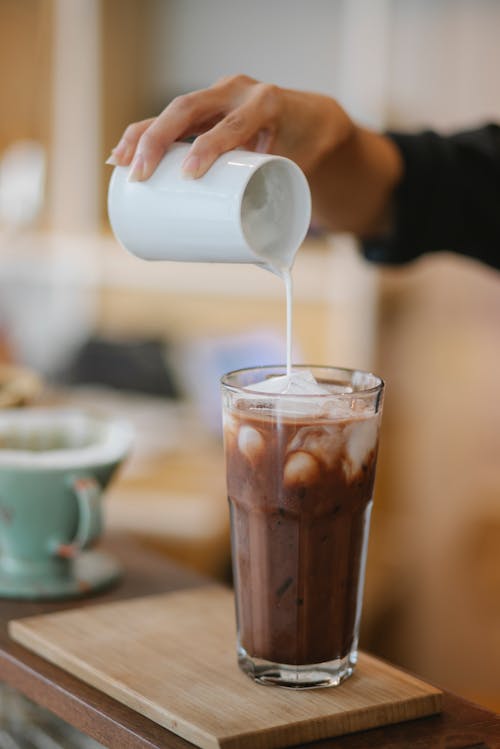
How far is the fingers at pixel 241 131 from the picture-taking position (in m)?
0.86

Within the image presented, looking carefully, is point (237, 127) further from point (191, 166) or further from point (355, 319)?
point (355, 319)

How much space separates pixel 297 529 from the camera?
0.84 meters

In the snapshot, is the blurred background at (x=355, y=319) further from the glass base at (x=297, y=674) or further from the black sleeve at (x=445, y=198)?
the glass base at (x=297, y=674)

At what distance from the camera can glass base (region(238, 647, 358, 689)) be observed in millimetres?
844

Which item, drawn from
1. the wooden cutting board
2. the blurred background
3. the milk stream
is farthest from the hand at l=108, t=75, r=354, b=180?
the blurred background

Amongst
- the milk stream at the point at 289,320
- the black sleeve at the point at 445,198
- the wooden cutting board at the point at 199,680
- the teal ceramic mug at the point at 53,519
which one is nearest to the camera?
the wooden cutting board at the point at 199,680

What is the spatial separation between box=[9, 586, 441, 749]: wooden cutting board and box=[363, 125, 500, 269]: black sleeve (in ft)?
2.04

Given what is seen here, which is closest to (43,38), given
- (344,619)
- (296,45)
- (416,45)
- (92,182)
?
(92,182)

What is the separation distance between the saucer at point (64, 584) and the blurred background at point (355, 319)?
5.26 feet

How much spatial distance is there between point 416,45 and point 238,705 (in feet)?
8.93

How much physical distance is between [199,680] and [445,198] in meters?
0.83

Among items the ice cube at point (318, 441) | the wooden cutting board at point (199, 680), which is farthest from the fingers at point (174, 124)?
the wooden cutting board at point (199, 680)

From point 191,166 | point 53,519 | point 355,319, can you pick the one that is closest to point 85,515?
point 53,519

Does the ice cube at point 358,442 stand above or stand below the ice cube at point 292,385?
below
